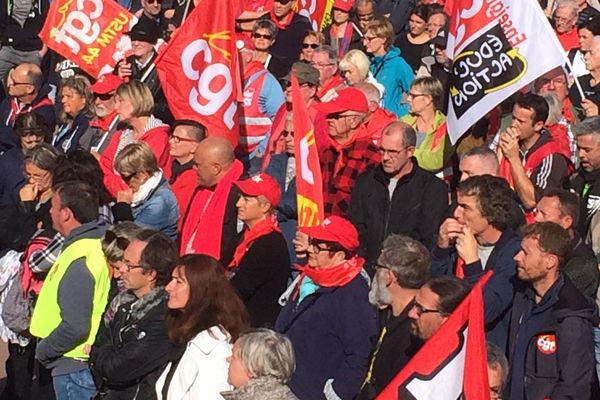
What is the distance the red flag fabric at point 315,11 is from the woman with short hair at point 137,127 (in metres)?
4.06

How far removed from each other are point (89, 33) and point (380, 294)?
22.4ft

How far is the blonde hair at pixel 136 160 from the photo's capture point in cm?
976

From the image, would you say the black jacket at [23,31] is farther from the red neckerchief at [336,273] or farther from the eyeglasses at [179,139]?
the red neckerchief at [336,273]

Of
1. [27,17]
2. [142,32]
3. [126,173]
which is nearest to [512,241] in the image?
[126,173]

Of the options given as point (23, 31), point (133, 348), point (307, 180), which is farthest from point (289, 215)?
point (23, 31)

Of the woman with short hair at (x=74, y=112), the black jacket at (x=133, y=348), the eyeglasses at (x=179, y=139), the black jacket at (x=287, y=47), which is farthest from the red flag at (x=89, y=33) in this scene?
the black jacket at (x=133, y=348)

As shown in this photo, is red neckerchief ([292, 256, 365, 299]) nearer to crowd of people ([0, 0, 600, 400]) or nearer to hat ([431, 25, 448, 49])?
crowd of people ([0, 0, 600, 400])

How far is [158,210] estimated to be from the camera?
9750 millimetres

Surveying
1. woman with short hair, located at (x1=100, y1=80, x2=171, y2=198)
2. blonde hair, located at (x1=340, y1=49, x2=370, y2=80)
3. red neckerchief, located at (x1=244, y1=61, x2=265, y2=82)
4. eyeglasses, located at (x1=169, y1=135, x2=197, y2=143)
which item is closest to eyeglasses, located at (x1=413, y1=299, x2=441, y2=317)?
eyeglasses, located at (x1=169, y1=135, x2=197, y2=143)

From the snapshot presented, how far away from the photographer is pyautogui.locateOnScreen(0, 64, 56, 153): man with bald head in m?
13.6

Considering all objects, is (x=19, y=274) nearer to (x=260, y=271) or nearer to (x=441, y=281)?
(x=260, y=271)

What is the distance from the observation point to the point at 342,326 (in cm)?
786

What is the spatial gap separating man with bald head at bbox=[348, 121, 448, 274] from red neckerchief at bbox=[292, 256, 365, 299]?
3.77 ft

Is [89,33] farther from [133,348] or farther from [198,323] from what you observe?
[198,323]
